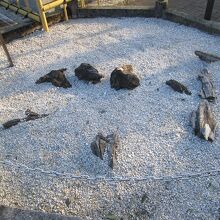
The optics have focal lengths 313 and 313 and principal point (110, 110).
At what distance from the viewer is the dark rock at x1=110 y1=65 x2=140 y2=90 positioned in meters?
6.59

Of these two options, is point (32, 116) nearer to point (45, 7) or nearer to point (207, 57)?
point (45, 7)

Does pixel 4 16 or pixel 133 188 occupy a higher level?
pixel 4 16

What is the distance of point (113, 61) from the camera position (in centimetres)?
757

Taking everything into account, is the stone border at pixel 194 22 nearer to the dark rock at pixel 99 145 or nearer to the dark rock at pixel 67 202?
the dark rock at pixel 99 145

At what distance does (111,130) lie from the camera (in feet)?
18.8

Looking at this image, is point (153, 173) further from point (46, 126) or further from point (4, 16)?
point (4, 16)

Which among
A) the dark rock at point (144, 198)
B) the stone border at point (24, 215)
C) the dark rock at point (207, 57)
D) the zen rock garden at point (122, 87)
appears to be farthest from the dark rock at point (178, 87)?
the stone border at point (24, 215)

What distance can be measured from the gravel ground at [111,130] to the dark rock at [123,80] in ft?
0.47

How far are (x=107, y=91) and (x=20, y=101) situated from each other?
6.11 feet

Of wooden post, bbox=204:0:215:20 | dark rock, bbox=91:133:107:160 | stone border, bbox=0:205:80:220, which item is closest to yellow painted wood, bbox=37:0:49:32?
wooden post, bbox=204:0:215:20

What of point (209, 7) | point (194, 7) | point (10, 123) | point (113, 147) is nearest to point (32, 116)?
point (10, 123)

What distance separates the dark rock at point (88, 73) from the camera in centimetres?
690

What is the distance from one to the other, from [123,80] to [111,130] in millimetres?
1350

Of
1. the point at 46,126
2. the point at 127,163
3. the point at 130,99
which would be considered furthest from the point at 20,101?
the point at 127,163
